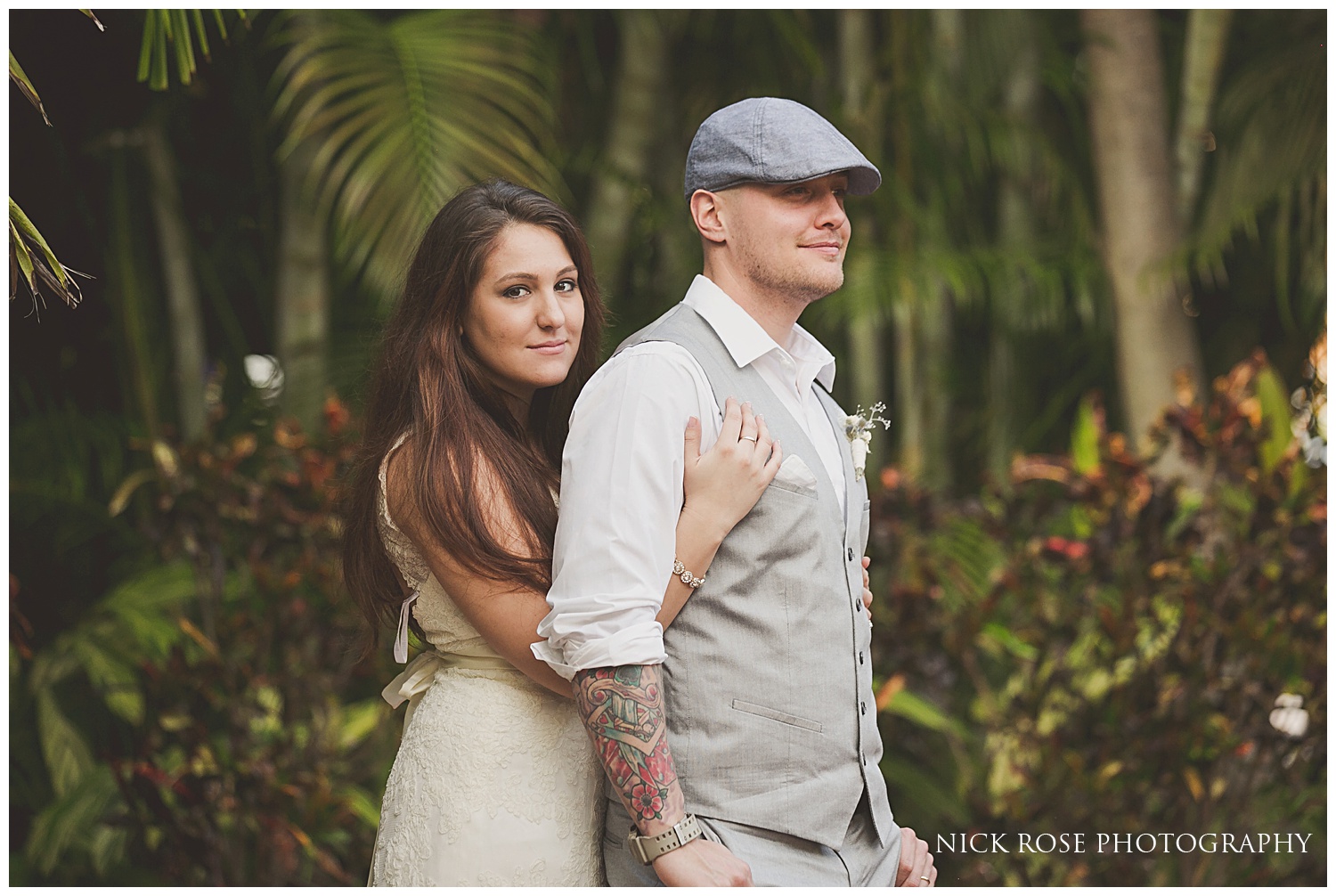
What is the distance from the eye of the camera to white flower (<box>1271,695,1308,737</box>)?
3.42 metres

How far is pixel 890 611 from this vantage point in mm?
3760

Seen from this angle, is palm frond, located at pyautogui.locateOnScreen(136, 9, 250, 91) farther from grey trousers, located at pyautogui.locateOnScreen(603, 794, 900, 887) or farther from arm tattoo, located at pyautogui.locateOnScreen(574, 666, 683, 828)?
grey trousers, located at pyautogui.locateOnScreen(603, 794, 900, 887)

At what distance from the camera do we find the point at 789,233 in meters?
1.80

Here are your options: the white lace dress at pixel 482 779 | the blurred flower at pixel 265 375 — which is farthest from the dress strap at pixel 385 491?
the blurred flower at pixel 265 375

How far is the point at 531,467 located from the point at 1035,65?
142 inches

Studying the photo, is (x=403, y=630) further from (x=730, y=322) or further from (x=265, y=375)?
(x=265, y=375)

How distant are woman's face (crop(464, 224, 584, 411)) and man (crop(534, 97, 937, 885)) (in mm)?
158

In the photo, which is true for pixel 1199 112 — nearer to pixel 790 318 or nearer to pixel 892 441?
pixel 892 441

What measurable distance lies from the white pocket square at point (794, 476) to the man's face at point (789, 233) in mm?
271

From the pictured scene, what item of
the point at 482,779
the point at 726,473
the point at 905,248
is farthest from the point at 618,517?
the point at 905,248

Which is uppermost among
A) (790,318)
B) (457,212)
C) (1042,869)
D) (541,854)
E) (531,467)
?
(457,212)

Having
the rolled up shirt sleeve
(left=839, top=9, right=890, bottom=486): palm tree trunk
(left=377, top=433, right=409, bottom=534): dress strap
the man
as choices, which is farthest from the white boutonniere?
(left=839, top=9, right=890, bottom=486): palm tree trunk

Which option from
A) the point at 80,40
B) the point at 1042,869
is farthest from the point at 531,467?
the point at 80,40

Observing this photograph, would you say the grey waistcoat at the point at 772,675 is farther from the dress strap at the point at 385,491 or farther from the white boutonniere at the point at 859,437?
the dress strap at the point at 385,491
